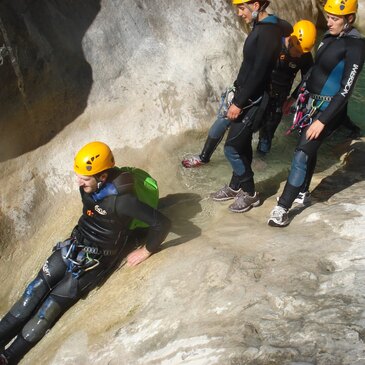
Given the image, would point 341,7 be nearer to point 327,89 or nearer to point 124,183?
point 327,89

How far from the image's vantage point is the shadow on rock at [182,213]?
5787mm

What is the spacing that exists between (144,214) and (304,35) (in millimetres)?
3400

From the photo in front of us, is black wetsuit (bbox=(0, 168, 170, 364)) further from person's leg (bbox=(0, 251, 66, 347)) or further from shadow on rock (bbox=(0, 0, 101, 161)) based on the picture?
shadow on rock (bbox=(0, 0, 101, 161))

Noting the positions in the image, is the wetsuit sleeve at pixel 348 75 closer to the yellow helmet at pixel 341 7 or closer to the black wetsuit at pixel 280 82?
the yellow helmet at pixel 341 7

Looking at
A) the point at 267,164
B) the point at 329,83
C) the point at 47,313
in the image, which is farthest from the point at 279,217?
the point at 47,313

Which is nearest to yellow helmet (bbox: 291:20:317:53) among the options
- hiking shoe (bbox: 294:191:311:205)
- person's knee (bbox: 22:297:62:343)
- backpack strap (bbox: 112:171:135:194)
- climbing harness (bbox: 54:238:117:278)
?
hiking shoe (bbox: 294:191:311:205)

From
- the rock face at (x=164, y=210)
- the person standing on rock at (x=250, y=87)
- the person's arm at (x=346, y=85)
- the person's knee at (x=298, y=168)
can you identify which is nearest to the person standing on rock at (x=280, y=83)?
the rock face at (x=164, y=210)

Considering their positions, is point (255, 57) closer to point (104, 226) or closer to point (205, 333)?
point (104, 226)

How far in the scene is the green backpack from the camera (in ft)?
18.2

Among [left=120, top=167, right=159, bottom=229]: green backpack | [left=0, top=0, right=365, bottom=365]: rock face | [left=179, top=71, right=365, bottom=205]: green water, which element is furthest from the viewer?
[left=179, top=71, right=365, bottom=205]: green water

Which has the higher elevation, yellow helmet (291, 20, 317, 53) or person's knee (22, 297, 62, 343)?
yellow helmet (291, 20, 317, 53)

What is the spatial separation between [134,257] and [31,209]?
7.47 ft

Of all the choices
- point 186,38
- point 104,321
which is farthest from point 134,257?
point 186,38

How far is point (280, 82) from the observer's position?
22.7 ft
